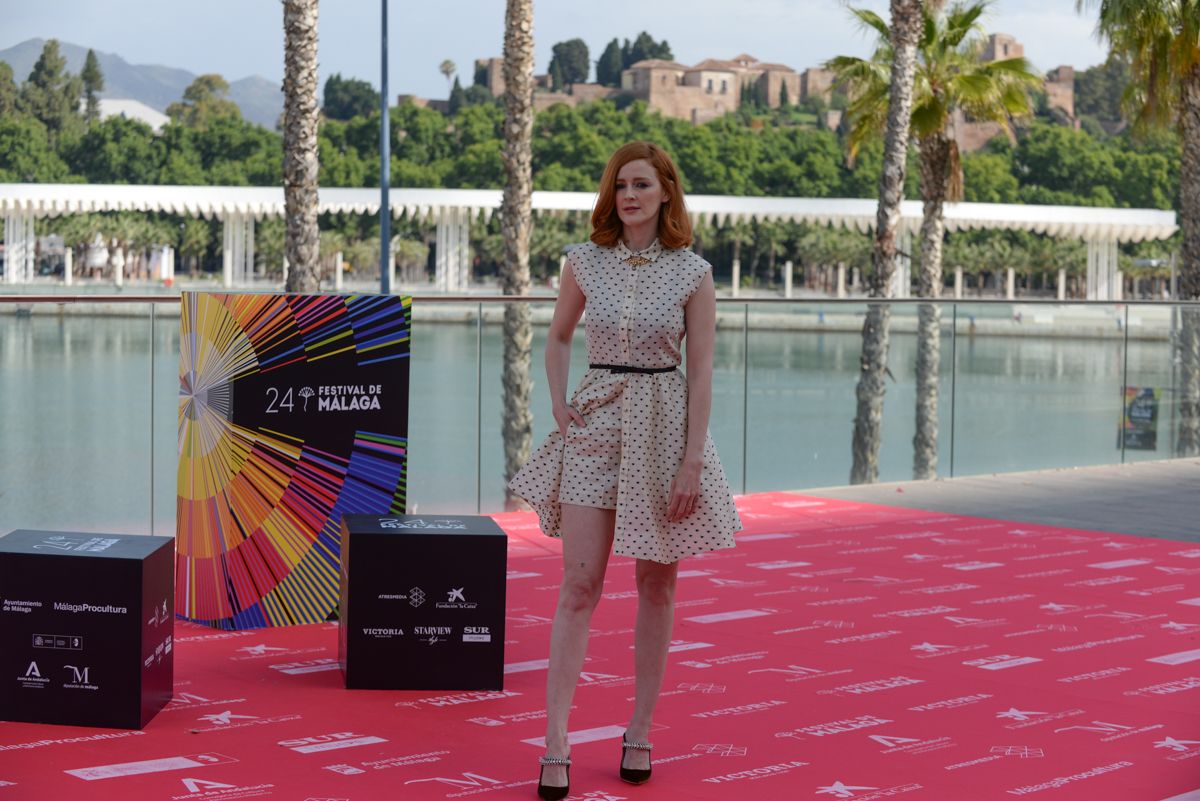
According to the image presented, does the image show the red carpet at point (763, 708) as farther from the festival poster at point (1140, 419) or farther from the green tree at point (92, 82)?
the green tree at point (92, 82)

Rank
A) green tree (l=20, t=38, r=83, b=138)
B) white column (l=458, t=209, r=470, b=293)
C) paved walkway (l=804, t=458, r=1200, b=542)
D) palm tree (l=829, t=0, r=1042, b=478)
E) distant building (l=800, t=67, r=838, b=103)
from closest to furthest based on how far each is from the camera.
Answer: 1. paved walkway (l=804, t=458, r=1200, b=542)
2. palm tree (l=829, t=0, r=1042, b=478)
3. white column (l=458, t=209, r=470, b=293)
4. green tree (l=20, t=38, r=83, b=138)
5. distant building (l=800, t=67, r=838, b=103)

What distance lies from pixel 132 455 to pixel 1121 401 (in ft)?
26.4

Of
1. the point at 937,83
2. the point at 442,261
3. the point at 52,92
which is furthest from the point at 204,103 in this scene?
the point at 937,83

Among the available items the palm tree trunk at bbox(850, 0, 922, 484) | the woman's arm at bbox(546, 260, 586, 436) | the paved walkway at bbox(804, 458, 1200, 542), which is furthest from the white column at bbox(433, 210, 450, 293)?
the woman's arm at bbox(546, 260, 586, 436)

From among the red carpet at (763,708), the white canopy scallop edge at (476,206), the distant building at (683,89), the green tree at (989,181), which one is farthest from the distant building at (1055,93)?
the red carpet at (763,708)

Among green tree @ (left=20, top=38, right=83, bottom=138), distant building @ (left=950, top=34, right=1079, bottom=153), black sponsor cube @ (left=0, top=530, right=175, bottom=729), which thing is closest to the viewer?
black sponsor cube @ (left=0, top=530, right=175, bottom=729)

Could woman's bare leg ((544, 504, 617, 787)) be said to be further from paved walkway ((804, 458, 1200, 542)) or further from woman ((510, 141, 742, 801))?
paved walkway ((804, 458, 1200, 542))

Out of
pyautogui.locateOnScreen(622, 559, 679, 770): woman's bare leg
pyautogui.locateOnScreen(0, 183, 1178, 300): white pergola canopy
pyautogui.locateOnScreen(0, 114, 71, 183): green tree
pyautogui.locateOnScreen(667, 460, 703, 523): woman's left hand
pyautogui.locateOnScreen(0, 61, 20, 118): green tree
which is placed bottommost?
pyautogui.locateOnScreen(622, 559, 679, 770): woman's bare leg

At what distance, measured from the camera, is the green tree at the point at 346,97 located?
178750 millimetres

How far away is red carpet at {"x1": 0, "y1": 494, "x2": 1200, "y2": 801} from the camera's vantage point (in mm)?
3924

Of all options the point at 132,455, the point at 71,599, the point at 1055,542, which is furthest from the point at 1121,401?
the point at 71,599

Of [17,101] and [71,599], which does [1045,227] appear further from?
[17,101]

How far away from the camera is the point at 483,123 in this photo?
92.8 meters

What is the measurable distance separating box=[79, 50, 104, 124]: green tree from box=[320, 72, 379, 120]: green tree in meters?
30.1
